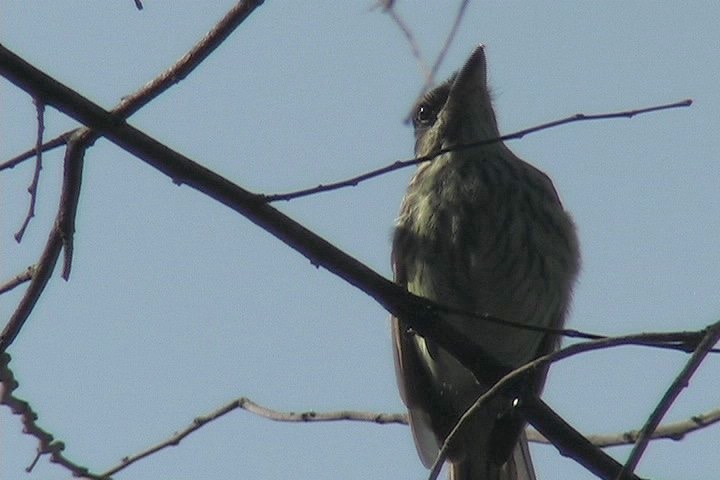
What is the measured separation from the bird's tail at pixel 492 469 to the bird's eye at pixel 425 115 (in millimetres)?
1457

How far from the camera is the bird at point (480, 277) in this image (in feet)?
15.7

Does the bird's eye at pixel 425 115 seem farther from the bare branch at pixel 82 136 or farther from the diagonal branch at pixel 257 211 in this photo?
the bare branch at pixel 82 136

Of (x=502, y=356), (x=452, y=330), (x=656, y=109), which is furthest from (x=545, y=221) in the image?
(x=656, y=109)

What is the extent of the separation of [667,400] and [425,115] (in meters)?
3.53

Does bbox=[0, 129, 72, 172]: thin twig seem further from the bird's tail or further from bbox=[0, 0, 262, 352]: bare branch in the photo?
the bird's tail

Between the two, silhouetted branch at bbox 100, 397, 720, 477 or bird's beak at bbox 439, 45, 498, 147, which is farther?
bird's beak at bbox 439, 45, 498, 147

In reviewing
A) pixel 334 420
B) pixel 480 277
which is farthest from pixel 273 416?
pixel 480 277

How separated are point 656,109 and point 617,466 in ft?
3.52

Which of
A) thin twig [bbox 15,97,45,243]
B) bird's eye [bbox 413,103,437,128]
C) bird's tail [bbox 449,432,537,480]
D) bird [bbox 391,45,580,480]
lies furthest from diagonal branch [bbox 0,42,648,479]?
bird's eye [bbox 413,103,437,128]

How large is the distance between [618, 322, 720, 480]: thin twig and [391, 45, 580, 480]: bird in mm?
2485

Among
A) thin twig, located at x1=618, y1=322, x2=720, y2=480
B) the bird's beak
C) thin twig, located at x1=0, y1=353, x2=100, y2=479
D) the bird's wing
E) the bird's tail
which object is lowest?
thin twig, located at x1=618, y1=322, x2=720, y2=480

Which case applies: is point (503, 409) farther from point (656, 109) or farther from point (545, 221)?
point (656, 109)

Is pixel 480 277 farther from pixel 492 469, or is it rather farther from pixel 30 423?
pixel 30 423

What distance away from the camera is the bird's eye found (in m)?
5.53
